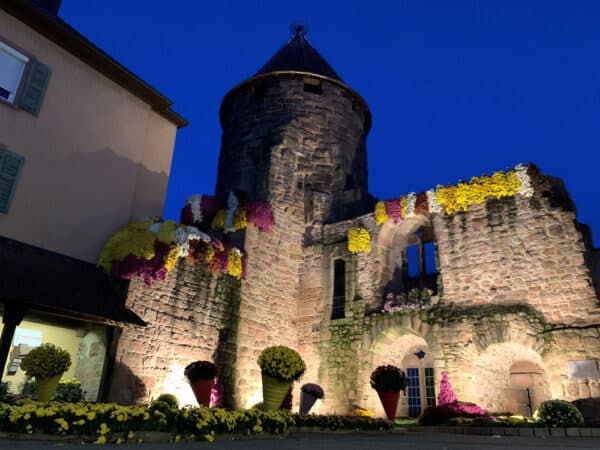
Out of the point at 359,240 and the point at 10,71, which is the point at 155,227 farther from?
the point at 359,240

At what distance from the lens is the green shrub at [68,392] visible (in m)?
9.18

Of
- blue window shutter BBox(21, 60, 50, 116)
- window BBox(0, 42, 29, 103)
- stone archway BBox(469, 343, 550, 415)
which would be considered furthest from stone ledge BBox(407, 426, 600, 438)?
window BBox(0, 42, 29, 103)

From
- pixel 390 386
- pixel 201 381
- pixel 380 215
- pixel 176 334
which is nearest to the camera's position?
pixel 201 381

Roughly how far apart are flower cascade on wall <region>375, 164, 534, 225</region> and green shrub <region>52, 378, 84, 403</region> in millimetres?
9471

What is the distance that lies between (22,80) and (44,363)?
6.32 metres

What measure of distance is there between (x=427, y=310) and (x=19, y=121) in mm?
10998

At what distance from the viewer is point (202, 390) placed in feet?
36.2

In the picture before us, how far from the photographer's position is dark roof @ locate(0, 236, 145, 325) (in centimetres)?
848

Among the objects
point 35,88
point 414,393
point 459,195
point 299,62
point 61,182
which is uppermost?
point 299,62

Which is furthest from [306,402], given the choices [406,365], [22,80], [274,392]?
[22,80]

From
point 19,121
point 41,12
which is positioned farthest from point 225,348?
point 41,12

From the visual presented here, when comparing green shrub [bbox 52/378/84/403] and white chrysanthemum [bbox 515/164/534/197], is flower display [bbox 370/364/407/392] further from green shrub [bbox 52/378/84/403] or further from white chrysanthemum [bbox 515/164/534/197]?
green shrub [bbox 52/378/84/403]

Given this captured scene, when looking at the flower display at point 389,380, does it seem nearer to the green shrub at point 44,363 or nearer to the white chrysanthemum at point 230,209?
the white chrysanthemum at point 230,209

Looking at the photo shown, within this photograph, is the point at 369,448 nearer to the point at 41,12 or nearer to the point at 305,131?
the point at 41,12
